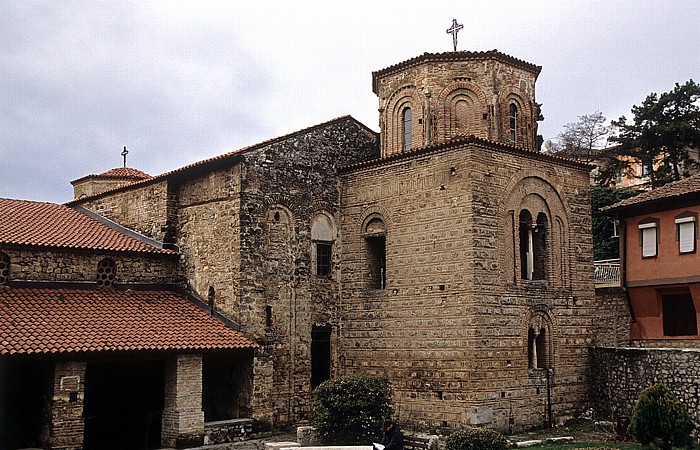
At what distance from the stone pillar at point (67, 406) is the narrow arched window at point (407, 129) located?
9.44m

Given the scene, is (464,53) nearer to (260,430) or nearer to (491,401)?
(491,401)

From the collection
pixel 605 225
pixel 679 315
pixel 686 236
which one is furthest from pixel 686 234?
pixel 605 225

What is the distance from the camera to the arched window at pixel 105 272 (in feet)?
54.6

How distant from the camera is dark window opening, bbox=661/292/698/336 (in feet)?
63.9

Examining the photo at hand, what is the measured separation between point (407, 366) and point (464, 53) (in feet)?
25.6

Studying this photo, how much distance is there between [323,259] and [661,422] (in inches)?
359

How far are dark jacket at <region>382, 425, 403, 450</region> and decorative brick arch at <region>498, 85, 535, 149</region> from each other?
8.85 metres

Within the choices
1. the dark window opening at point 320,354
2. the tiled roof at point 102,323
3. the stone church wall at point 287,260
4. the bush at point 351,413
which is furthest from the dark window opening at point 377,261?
the bush at point 351,413

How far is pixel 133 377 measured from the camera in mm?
17359

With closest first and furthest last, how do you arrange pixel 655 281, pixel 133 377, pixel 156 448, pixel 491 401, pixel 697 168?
pixel 491 401 → pixel 156 448 → pixel 133 377 → pixel 655 281 → pixel 697 168

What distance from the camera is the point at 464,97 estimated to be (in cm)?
1788

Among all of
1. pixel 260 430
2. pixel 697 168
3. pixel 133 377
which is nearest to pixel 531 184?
pixel 260 430

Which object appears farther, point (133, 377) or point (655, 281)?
point (655, 281)

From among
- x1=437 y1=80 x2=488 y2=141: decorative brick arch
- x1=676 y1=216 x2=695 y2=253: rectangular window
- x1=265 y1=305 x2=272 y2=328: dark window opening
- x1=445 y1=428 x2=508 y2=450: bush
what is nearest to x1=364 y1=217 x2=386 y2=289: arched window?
x1=265 y1=305 x2=272 y2=328: dark window opening
